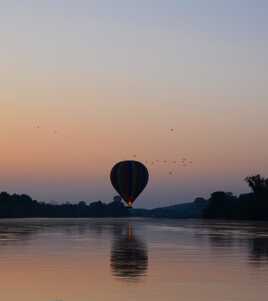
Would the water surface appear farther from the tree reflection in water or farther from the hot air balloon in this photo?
the hot air balloon

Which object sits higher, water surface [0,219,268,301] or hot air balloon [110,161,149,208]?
hot air balloon [110,161,149,208]

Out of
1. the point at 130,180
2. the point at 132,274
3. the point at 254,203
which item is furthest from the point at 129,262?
the point at 254,203

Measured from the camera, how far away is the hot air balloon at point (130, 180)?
391 feet

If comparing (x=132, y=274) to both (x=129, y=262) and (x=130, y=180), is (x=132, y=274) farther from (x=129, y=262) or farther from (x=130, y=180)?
(x=130, y=180)

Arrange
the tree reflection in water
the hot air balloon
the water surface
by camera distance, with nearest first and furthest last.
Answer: the water surface, the tree reflection in water, the hot air balloon

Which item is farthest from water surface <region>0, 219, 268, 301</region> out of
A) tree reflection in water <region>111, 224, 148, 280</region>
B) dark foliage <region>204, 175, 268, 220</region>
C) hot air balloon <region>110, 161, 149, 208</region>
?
dark foliage <region>204, 175, 268, 220</region>

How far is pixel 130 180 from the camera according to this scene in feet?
393

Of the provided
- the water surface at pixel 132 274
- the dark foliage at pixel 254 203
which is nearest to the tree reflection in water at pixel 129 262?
the water surface at pixel 132 274

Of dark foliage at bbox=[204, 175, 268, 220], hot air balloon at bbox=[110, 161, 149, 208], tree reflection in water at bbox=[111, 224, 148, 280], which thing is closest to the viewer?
tree reflection in water at bbox=[111, 224, 148, 280]

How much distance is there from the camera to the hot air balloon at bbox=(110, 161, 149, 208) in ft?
391

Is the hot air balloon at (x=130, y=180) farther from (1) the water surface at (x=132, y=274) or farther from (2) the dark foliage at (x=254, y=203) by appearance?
(1) the water surface at (x=132, y=274)

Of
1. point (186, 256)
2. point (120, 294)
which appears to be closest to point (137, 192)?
point (186, 256)

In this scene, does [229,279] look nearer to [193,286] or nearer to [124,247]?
[193,286]

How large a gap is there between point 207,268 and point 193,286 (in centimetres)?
640
